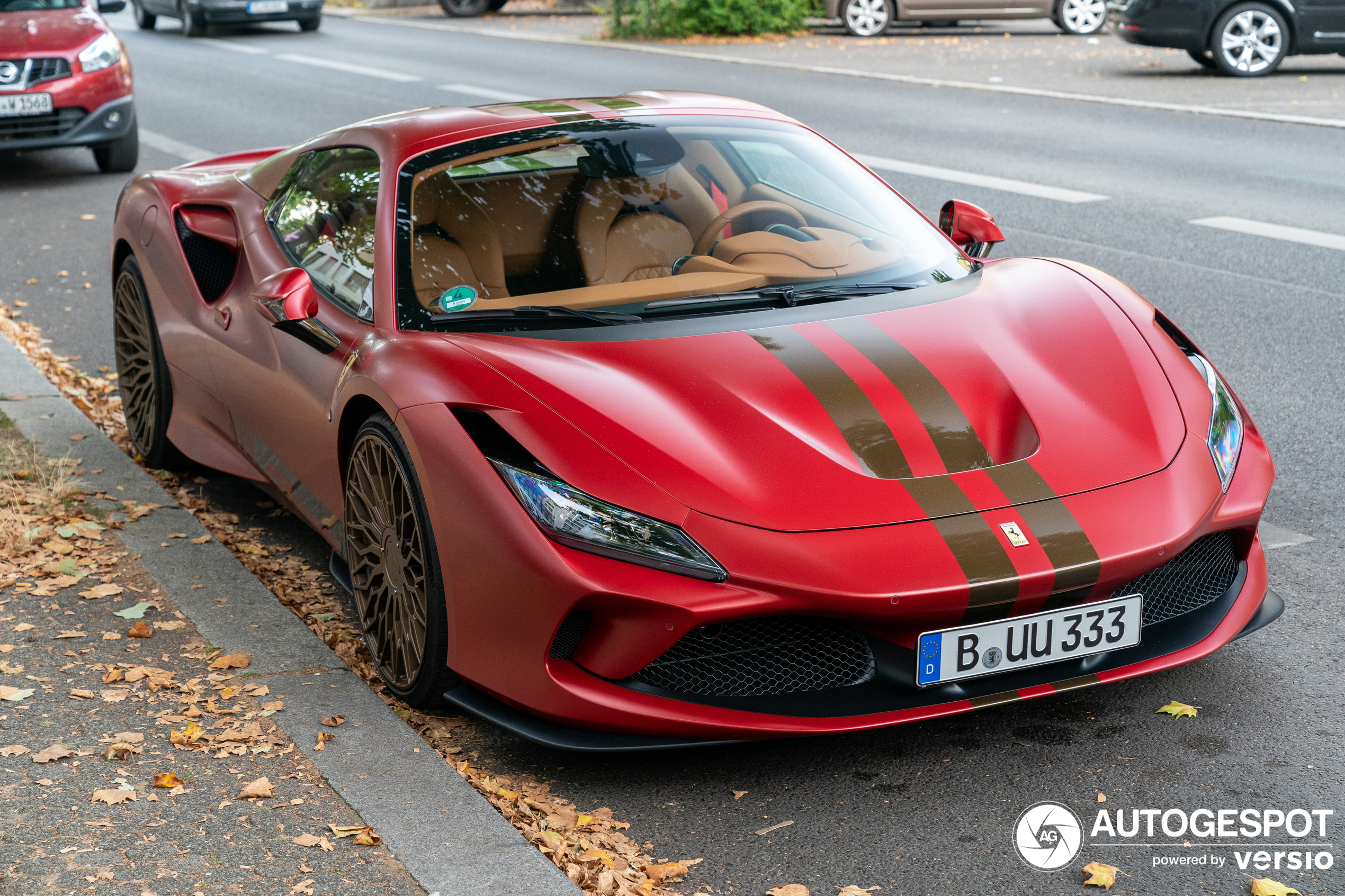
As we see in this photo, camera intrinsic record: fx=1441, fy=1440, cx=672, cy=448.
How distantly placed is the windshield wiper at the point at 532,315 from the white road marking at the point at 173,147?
8.74m

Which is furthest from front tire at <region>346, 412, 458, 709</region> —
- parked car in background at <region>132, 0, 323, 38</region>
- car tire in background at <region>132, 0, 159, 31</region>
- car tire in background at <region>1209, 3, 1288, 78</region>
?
car tire in background at <region>132, 0, 159, 31</region>

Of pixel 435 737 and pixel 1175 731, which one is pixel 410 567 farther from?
pixel 1175 731

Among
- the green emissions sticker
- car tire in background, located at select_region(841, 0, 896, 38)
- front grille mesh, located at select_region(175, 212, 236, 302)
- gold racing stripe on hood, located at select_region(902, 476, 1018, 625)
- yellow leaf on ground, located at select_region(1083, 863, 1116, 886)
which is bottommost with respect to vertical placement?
yellow leaf on ground, located at select_region(1083, 863, 1116, 886)

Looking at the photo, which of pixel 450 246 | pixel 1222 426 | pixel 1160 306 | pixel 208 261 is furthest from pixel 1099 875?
pixel 1160 306

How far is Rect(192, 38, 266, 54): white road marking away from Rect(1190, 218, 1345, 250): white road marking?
52.3ft

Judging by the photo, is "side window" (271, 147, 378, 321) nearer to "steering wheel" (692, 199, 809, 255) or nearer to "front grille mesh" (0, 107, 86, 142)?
"steering wheel" (692, 199, 809, 255)

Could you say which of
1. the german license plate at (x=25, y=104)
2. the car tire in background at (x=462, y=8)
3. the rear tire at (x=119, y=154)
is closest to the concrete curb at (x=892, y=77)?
the car tire in background at (x=462, y=8)

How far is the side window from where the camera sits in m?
3.91

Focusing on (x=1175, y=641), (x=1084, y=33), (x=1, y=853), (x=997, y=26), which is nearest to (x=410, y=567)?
(x=1, y=853)

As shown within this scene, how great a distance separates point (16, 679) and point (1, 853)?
913 mm

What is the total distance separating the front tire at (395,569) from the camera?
3227 mm

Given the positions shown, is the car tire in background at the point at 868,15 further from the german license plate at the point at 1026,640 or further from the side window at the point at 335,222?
the german license plate at the point at 1026,640

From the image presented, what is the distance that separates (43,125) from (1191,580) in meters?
10.3

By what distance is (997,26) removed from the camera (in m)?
23.1
